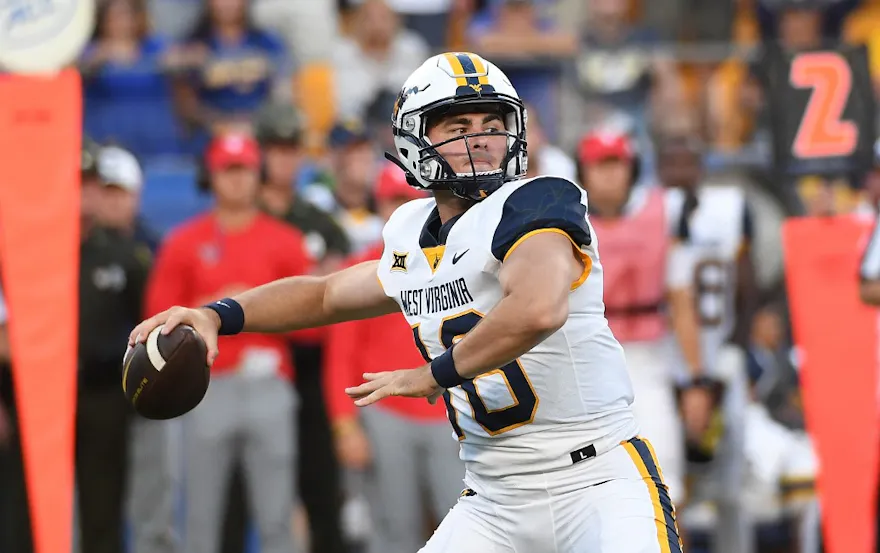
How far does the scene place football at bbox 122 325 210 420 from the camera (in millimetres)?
3707

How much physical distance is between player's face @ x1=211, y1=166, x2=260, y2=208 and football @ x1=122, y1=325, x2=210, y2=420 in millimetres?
2996

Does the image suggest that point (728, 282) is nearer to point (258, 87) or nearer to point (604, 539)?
point (258, 87)

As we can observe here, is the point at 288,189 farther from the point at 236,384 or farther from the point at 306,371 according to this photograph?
the point at 236,384

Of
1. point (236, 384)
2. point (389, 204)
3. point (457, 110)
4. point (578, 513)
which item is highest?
point (389, 204)

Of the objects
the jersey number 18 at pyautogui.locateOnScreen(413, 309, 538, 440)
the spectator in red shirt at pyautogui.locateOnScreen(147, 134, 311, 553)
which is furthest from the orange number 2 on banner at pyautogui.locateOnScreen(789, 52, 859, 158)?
the jersey number 18 at pyautogui.locateOnScreen(413, 309, 538, 440)

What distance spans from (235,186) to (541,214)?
11.6 ft

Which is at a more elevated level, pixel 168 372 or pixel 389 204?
pixel 389 204

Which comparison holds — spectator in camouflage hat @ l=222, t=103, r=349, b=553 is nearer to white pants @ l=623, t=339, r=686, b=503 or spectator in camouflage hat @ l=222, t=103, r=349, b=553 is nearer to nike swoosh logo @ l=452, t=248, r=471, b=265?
white pants @ l=623, t=339, r=686, b=503

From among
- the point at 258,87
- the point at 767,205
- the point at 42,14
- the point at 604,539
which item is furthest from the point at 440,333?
the point at 767,205

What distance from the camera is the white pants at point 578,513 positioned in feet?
11.7

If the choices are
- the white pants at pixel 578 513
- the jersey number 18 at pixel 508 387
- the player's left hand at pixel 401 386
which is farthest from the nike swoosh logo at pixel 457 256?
the white pants at pixel 578 513

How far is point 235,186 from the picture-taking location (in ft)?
22.1

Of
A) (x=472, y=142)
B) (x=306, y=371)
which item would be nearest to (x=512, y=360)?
(x=472, y=142)

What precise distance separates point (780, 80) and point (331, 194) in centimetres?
247
